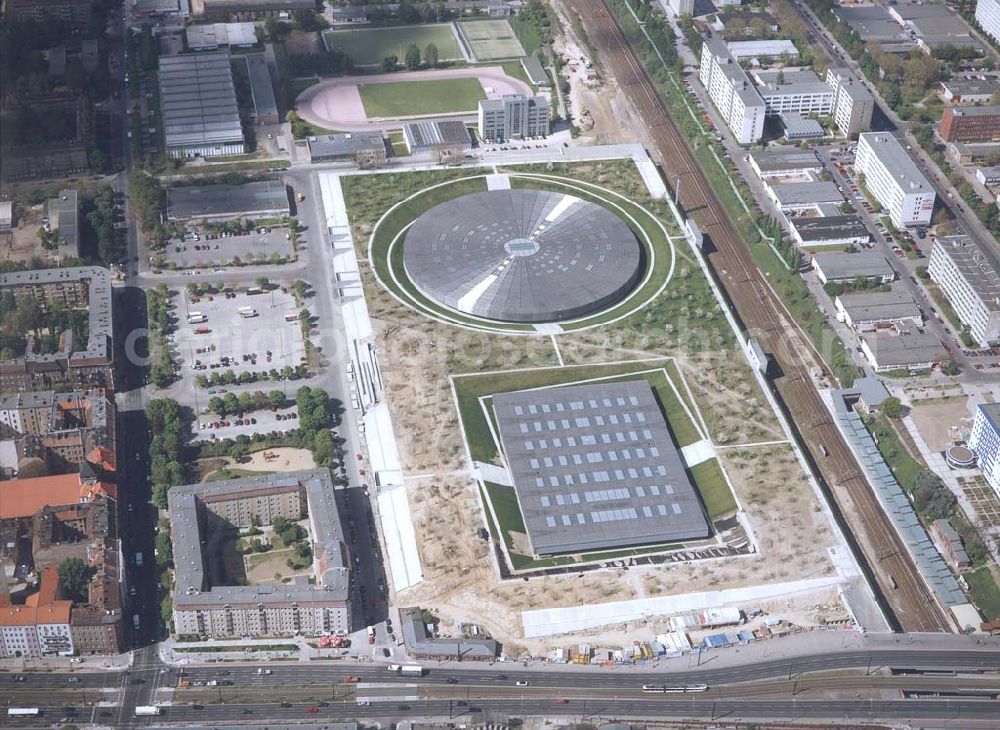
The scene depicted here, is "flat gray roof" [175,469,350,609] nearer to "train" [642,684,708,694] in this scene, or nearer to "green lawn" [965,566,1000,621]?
"train" [642,684,708,694]

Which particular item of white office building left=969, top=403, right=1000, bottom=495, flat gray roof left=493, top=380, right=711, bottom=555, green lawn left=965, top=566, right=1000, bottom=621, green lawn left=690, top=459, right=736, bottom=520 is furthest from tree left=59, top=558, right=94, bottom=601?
white office building left=969, top=403, right=1000, bottom=495

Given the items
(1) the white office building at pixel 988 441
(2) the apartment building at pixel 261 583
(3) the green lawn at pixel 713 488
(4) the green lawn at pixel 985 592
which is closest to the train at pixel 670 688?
(3) the green lawn at pixel 713 488

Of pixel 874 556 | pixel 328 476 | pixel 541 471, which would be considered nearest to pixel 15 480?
pixel 328 476

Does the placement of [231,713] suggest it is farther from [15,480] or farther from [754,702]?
[754,702]

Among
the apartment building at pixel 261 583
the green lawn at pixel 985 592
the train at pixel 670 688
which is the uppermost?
the apartment building at pixel 261 583

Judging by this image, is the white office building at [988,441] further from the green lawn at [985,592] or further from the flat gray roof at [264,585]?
the flat gray roof at [264,585]

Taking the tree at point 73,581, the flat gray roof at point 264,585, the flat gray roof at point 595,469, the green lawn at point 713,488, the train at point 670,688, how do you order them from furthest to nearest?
the green lawn at point 713,488 → the flat gray roof at point 595,469 → the tree at point 73,581 → the flat gray roof at point 264,585 → the train at point 670,688

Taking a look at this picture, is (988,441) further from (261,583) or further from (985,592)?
(261,583)
